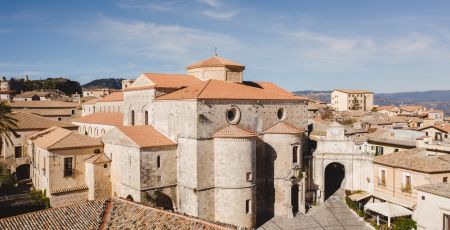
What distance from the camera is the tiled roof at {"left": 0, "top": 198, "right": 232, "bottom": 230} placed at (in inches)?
546

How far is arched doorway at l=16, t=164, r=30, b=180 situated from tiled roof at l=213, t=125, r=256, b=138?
20.3 meters

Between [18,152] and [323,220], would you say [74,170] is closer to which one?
[18,152]

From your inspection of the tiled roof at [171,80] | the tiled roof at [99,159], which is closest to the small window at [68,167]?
the tiled roof at [99,159]

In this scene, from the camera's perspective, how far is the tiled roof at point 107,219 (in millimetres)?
13876

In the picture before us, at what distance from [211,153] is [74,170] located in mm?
9470

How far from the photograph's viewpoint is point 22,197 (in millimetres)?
29625

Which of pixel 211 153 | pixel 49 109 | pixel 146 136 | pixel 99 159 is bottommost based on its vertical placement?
pixel 99 159

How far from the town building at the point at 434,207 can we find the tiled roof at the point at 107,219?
12.2 metres

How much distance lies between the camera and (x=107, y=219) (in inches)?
581

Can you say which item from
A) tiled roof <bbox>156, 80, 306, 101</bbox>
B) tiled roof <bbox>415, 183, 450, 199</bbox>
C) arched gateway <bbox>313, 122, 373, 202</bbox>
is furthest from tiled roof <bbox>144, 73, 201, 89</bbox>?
tiled roof <bbox>415, 183, 450, 199</bbox>

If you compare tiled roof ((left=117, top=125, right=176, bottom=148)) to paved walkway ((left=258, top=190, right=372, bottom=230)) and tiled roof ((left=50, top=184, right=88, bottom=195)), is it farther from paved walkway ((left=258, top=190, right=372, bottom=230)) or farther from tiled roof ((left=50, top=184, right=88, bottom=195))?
paved walkway ((left=258, top=190, right=372, bottom=230))

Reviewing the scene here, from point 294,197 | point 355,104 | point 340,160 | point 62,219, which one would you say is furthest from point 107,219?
point 355,104

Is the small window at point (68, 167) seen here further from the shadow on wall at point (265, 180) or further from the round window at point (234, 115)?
the shadow on wall at point (265, 180)

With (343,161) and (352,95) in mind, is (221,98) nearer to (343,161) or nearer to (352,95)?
(343,161)
